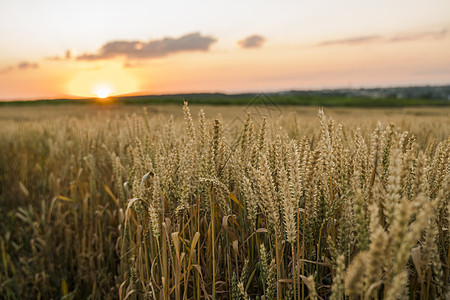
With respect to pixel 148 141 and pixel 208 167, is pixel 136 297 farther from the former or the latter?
pixel 208 167

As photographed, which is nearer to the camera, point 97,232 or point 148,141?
point 148,141

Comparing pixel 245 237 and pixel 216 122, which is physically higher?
pixel 216 122

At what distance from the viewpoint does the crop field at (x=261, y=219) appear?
2.90 feet

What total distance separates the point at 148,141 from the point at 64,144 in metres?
2.55

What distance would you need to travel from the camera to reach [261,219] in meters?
1.45

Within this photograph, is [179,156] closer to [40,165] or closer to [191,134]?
[191,134]

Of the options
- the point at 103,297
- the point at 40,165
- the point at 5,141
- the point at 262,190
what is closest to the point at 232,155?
the point at 262,190

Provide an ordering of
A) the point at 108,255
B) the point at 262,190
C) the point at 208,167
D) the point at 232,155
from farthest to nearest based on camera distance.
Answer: the point at 108,255 < the point at 232,155 < the point at 208,167 < the point at 262,190

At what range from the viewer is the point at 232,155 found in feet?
5.27

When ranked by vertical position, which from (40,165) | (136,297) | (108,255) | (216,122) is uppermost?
(216,122)

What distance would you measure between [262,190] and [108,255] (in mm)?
2733

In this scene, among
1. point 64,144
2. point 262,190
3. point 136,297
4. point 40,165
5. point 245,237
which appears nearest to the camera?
point 262,190

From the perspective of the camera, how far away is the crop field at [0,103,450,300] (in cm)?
88

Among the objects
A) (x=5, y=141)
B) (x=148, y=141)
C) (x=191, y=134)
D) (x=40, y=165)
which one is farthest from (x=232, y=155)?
(x=5, y=141)
